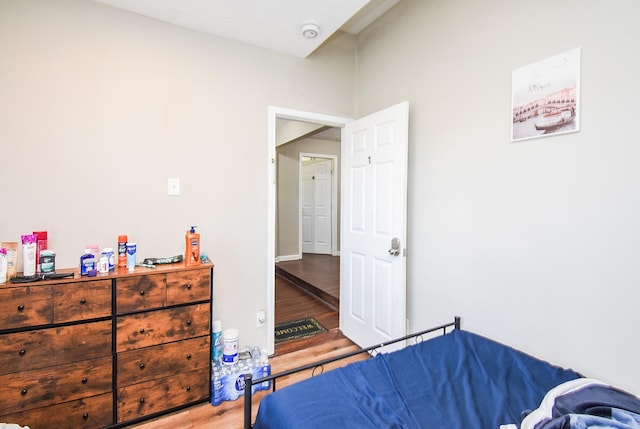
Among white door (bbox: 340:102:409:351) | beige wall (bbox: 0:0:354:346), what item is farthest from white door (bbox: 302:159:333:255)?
beige wall (bbox: 0:0:354:346)

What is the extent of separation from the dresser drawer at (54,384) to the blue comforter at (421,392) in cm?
115

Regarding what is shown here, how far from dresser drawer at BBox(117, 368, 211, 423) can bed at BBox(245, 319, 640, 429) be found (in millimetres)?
932

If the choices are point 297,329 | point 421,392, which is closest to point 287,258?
point 297,329

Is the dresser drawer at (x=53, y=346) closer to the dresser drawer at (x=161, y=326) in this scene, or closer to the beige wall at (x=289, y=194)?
the dresser drawer at (x=161, y=326)

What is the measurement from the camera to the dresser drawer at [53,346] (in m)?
1.57

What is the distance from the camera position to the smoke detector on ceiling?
→ 218 cm

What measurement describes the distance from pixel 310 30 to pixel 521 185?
176cm

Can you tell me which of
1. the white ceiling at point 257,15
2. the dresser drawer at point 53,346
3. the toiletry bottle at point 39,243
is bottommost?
the dresser drawer at point 53,346

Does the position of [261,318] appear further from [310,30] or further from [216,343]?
[310,30]

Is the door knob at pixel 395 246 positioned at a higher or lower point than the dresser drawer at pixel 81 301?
higher

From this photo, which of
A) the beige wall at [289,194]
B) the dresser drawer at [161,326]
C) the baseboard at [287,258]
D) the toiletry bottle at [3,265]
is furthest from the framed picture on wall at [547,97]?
the baseboard at [287,258]

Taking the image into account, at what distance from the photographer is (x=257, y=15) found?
2098mm

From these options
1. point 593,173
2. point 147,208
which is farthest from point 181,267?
point 593,173

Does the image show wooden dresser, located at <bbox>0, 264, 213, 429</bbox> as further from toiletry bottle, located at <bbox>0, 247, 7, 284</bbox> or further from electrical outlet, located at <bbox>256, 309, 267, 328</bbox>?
electrical outlet, located at <bbox>256, 309, 267, 328</bbox>
